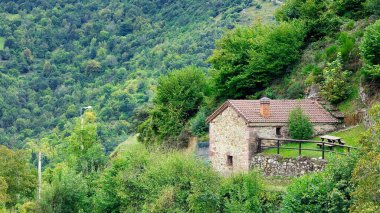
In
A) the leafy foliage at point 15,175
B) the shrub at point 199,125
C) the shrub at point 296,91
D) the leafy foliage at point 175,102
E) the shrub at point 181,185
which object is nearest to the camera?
the shrub at point 181,185

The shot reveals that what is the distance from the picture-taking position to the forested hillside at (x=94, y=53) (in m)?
110

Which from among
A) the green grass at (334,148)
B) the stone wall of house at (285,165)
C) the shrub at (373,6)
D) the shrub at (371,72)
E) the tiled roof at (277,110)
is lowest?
the stone wall of house at (285,165)

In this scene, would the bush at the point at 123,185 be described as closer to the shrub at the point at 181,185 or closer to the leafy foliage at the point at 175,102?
the shrub at the point at 181,185

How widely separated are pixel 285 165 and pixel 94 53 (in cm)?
9476

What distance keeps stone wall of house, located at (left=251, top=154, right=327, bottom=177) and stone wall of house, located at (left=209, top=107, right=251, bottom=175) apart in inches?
27.7

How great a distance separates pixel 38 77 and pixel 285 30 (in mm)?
78055

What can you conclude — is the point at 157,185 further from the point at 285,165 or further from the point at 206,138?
the point at 206,138

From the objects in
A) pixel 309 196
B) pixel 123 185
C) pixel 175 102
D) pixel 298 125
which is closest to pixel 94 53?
pixel 175 102

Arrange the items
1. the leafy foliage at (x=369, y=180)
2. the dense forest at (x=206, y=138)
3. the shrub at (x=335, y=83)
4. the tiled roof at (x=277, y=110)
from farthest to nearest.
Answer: the shrub at (x=335, y=83)
the tiled roof at (x=277, y=110)
the dense forest at (x=206, y=138)
the leafy foliage at (x=369, y=180)

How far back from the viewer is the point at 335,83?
148 feet

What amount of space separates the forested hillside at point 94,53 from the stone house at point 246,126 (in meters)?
54.3

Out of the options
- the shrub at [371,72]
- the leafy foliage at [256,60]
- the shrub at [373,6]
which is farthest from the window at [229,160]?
the shrub at [373,6]

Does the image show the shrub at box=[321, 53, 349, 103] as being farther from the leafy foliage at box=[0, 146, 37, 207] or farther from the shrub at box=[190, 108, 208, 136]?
the leafy foliage at box=[0, 146, 37, 207]

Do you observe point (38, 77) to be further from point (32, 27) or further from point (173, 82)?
point (173, 82)
